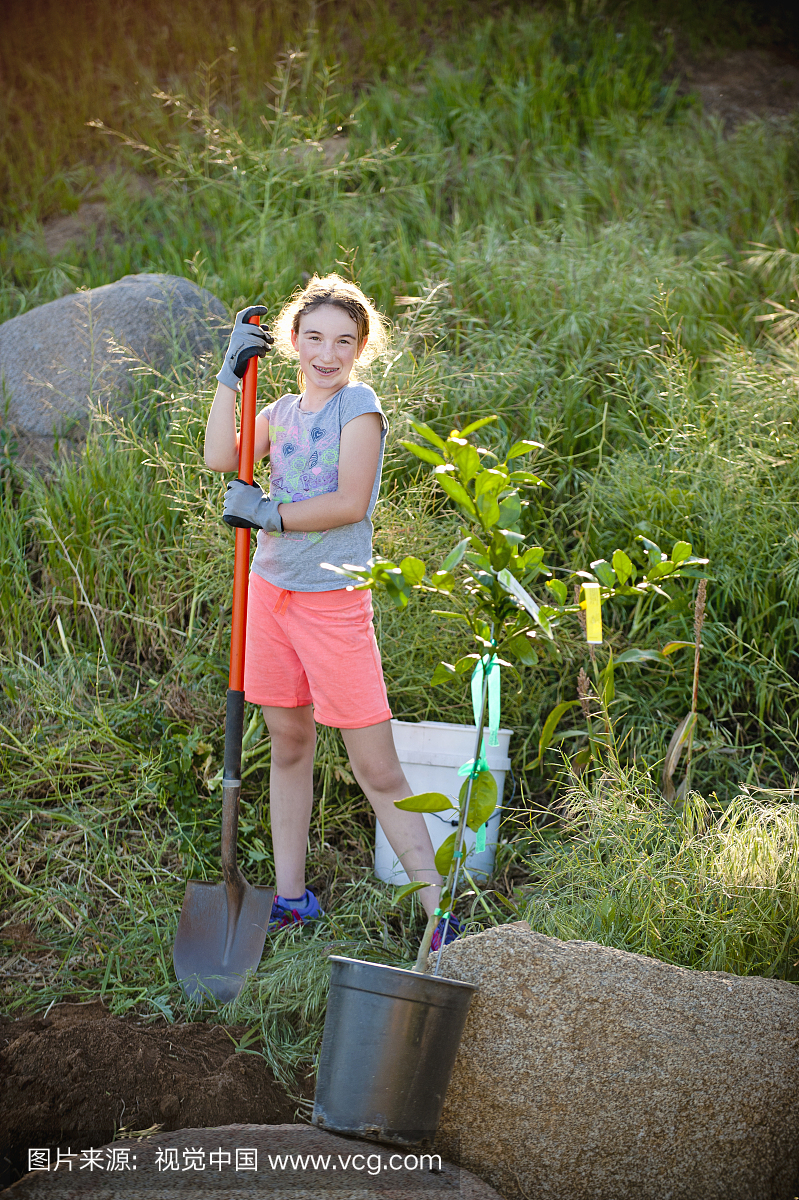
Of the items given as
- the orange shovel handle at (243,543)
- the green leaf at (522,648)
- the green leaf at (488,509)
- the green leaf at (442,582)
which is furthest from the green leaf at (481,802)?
the orange shovel handle at (243,543)

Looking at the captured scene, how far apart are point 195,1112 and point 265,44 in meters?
6.95

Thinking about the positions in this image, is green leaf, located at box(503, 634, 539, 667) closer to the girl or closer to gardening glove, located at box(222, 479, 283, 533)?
the girl

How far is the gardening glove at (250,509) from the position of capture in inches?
82.4

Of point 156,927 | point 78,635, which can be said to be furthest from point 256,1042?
point 78,635

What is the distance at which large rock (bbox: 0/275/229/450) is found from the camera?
364 centimetres

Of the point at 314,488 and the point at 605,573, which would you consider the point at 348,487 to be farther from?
the point at 605,573

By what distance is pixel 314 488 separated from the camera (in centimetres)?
215

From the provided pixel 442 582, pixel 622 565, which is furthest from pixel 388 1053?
pixel 622 565

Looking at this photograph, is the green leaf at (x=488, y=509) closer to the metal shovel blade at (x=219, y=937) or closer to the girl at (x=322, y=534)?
the girl at (x=322, y=534)

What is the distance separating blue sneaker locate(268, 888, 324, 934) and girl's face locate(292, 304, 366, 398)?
129 cm

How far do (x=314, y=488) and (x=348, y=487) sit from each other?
12 cm

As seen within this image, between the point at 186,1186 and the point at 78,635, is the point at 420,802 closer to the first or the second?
the point at 186,1186

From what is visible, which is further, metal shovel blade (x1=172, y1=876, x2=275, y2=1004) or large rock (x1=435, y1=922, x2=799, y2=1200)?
metal shovel blade (x1=172, y1=876, x2=275, y2=1004)

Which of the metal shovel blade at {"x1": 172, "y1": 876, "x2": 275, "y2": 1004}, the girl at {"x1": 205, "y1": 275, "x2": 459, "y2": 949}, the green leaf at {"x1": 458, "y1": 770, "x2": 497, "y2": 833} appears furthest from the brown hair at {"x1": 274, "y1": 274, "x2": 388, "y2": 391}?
the metal shovel blade at {"x1": 172, "y1": 876, "x2": 275, "y2": 1004}
